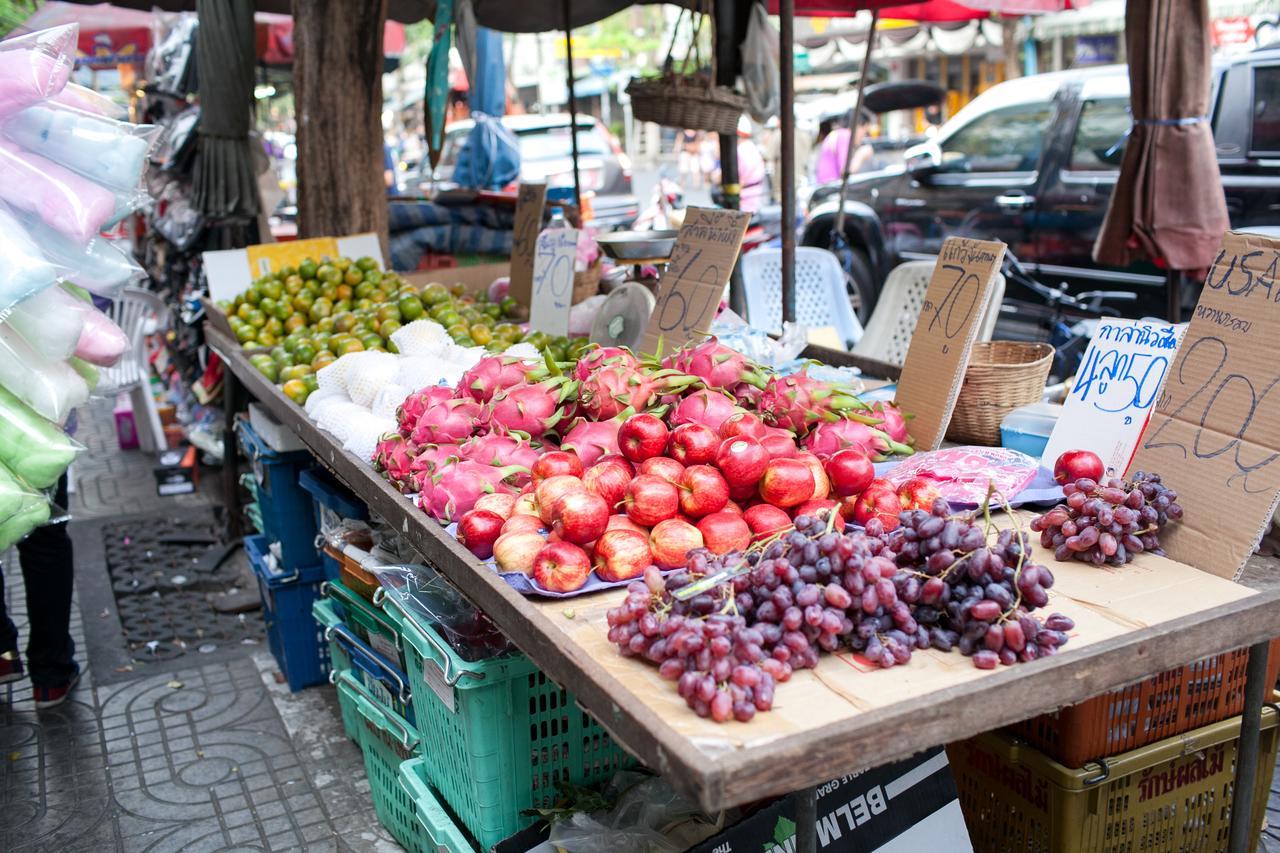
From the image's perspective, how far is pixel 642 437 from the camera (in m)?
2.21

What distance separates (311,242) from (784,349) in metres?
2.63

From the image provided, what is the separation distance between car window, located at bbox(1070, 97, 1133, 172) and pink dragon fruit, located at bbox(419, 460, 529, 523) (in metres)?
6.24

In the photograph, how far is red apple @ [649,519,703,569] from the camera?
1971 millimetres

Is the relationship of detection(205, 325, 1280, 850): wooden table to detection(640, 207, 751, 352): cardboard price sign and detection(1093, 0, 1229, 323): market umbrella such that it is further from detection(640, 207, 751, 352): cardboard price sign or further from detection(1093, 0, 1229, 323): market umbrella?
detection(1093, 0, 1229, 323): market umbrella

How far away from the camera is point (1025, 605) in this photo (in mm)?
1734

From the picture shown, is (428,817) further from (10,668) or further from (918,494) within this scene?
(10,668)

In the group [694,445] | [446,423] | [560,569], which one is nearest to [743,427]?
[694,445]

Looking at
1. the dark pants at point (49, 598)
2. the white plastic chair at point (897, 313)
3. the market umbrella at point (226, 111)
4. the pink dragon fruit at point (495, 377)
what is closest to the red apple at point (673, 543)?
the pink dragon fruit at point (495, 377)

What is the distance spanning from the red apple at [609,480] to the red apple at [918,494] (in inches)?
21.7

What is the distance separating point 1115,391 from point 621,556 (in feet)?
4.00

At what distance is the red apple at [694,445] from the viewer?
215 centimetres

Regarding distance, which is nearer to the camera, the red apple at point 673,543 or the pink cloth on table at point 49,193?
the red apple at point 673,543

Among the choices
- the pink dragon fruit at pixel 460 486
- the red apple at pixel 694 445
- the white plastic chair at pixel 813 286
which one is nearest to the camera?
the red apple at pixel 694 445

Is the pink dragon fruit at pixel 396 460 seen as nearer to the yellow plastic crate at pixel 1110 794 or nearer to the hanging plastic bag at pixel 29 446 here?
the hanging plastic bag at pixel 29 446
